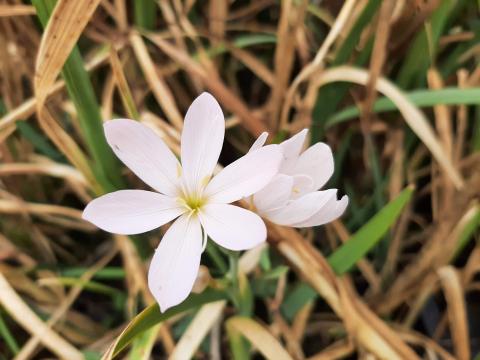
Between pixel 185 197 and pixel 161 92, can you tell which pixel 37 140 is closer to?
pixel 161 92

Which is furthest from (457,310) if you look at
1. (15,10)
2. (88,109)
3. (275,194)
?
(15,10)

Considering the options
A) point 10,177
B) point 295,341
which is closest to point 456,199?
point 295,341

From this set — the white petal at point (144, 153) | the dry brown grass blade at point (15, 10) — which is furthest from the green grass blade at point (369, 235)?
the dry brown grass blade at point (15, 10)

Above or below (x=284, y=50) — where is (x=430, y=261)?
below

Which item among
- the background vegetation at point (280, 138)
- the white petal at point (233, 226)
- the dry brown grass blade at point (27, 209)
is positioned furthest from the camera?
the dry brown grass blade at point (27, 209)

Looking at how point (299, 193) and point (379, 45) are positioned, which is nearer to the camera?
point (299, 193)

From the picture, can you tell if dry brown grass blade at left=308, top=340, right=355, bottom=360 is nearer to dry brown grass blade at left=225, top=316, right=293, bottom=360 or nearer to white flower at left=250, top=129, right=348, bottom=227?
dry brown grass blade at left=225, top=316, right=293, bottom=360

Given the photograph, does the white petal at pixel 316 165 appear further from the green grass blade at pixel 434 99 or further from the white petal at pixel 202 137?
the green grass blade at pixel 434 99

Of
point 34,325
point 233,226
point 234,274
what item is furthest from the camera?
point 34,325
